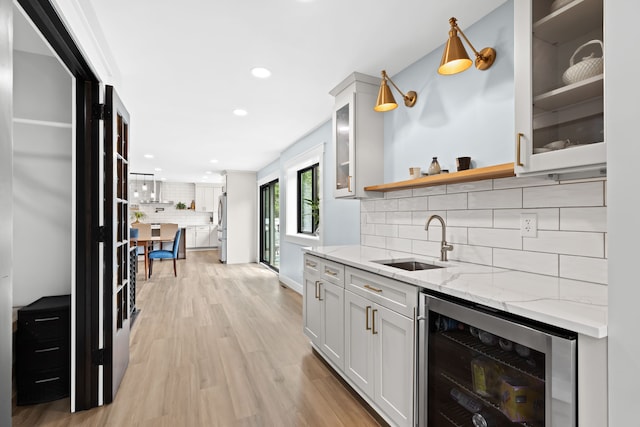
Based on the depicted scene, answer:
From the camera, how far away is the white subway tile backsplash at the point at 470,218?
1.87 m

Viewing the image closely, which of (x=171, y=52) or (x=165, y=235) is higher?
(x=171, y=52)

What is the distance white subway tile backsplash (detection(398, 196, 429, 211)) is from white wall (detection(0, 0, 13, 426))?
2.20 meters

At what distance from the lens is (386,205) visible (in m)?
2.79

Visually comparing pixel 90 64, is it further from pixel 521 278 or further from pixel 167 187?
pixel 167 187

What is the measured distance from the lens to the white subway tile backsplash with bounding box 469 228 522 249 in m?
1.71

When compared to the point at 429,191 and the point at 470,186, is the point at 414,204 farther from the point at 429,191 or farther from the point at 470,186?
the point at 470,186

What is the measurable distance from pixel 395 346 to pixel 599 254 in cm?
101

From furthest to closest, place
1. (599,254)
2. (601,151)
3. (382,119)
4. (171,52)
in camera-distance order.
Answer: (382,119) → (171,52) → (599,254) → (601,151)

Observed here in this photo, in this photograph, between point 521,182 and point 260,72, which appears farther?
point 260,72

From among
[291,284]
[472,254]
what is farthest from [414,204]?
[291,284]

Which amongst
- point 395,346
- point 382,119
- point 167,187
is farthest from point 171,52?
point 167,187

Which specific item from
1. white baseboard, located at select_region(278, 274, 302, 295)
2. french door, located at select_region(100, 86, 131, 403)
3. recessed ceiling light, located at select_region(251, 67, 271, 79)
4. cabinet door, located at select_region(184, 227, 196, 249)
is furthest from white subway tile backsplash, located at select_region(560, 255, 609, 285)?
cabinet door, located at select_region(184, 227, 196, 249)

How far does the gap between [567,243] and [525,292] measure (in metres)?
0.45

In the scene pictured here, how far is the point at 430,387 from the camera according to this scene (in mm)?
1479
